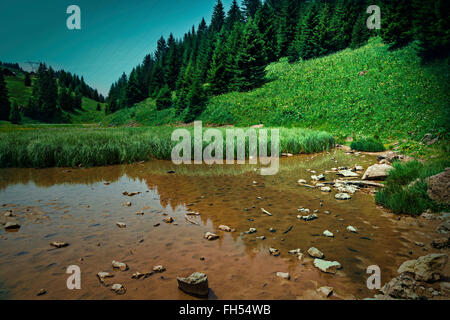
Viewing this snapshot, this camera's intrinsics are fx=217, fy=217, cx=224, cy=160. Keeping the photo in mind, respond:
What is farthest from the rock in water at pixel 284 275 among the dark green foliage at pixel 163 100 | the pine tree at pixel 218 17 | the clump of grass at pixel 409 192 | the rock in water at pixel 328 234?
the pine tree at pixel 218 17

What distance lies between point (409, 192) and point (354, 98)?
25.3 meters

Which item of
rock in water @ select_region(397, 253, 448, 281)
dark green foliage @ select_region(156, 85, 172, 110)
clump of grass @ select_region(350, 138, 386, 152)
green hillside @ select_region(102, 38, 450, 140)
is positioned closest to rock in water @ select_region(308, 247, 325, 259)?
rock in water @ select_region(397, 253, 448, 281)

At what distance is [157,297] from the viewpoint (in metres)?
2.45

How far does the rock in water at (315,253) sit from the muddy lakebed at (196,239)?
99 millimetres

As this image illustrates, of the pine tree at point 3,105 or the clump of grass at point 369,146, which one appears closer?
the clump of grass at point 369,146

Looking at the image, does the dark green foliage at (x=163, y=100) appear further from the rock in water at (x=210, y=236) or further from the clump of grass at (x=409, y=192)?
the rock in water at (x=210, y=236)

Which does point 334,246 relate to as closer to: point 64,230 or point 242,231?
point 242,231

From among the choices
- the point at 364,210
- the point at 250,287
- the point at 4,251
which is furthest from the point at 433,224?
the point at 4,251

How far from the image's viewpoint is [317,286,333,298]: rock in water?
7.90ft

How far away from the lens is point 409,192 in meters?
5.03

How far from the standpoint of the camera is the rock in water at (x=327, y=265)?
113 inches

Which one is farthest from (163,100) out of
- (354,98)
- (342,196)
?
(342,196)

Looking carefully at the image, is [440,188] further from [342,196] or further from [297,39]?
[297,39]

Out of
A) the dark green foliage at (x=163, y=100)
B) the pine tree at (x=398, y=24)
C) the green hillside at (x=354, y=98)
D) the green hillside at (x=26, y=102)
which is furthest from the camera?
the green hillside at (x=26, y=102)
